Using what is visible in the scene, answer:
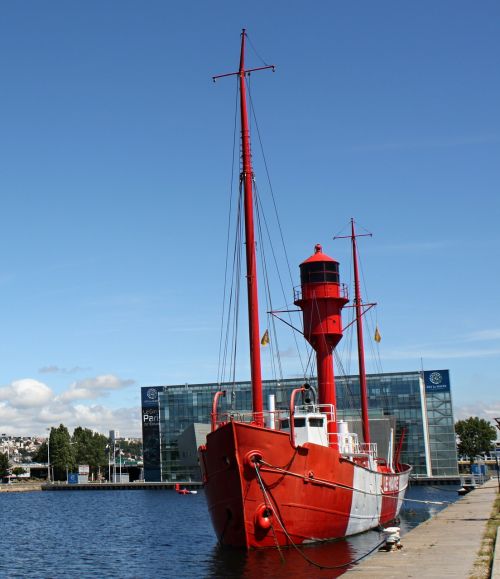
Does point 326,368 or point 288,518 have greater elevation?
point 326,368

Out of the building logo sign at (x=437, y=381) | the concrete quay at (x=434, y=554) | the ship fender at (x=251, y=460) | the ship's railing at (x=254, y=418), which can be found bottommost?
the concrete quay at (x=434, y=554)

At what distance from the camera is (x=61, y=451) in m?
156

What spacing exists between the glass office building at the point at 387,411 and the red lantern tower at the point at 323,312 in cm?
6616

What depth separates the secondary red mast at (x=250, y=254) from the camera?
3434cm

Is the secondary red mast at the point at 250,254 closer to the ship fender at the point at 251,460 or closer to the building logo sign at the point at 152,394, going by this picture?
the ship fender at the point at 251,460

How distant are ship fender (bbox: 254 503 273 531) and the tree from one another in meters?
157

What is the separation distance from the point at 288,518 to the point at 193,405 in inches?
3858

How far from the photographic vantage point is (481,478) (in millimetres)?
88000

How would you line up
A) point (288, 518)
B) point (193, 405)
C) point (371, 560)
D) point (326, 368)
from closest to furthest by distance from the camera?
point (371, 560) < point (288, 518) < point (326, 368) < point (193, 405)

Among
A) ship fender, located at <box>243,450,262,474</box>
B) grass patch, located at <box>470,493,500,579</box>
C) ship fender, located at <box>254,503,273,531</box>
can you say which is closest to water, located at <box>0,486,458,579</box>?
ship fender, located at <box>254,503,273,531</box>

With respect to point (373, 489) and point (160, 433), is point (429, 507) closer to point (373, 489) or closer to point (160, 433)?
point (373, 489)

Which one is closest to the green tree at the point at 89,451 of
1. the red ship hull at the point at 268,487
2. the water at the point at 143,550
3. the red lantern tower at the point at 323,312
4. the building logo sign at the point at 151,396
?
the building logo sign at the point at 151,396

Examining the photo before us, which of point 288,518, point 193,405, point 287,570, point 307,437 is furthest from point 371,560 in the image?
point 193,405

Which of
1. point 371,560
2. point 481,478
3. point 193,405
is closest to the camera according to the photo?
point 371,560
